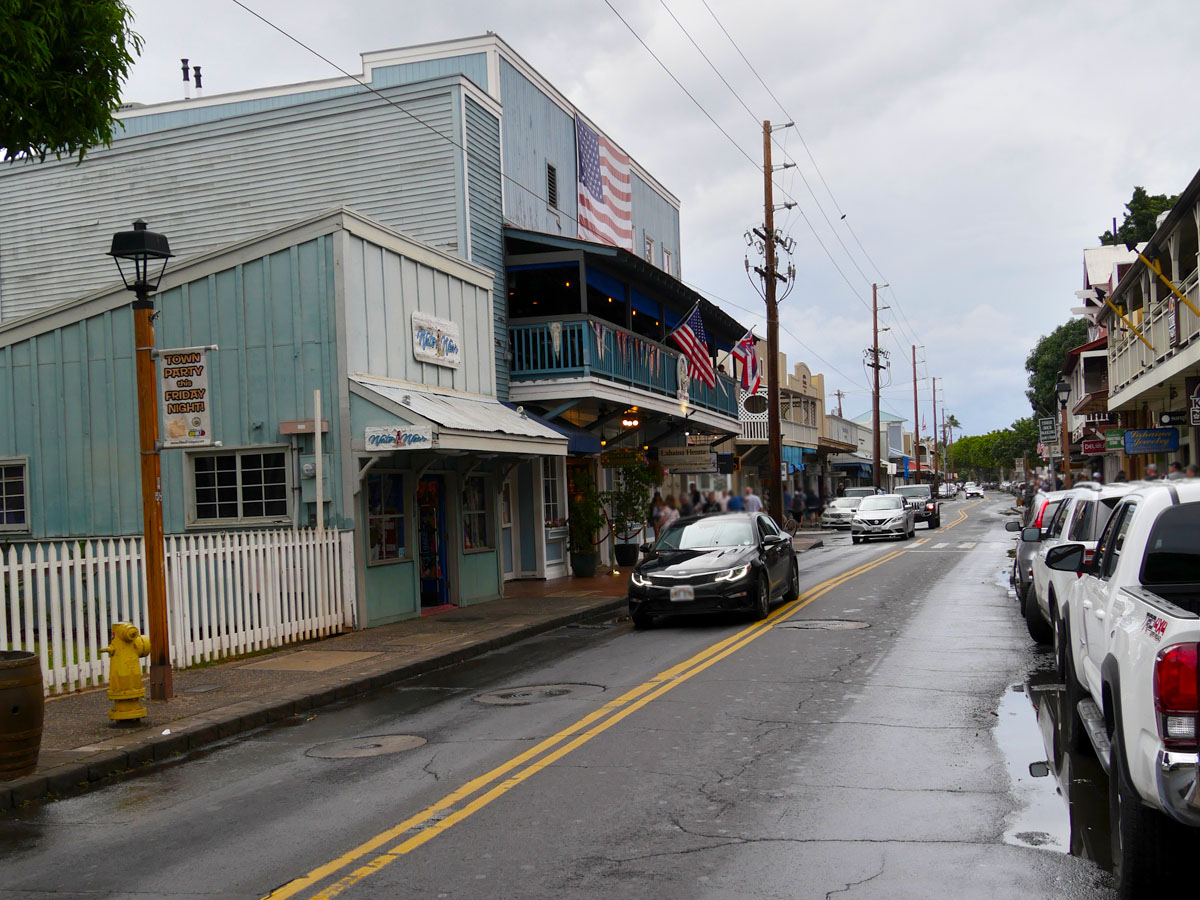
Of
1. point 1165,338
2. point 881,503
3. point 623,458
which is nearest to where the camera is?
point 1165,338

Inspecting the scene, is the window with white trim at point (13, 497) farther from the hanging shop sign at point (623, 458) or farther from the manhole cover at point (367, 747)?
the hanging shop sign at point (623, 458)

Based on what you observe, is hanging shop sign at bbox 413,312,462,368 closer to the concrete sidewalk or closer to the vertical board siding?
the vertical board siding

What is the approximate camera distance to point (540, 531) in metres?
23.2

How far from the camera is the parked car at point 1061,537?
34.4 ft

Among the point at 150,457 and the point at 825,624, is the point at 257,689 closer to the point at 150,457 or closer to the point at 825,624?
the point at 150,457

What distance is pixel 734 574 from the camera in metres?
14.9

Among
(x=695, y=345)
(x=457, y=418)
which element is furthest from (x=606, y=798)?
(x=695, y=345)

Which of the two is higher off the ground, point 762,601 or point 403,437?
point 403,437

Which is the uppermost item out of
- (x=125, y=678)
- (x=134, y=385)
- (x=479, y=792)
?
(x=134, y=385)

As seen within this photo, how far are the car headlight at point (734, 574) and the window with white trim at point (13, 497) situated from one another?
34.5ft

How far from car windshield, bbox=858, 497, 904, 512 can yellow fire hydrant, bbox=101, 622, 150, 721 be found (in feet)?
104

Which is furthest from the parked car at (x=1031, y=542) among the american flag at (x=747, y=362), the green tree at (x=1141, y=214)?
the green tree at (x=1141, y=214)

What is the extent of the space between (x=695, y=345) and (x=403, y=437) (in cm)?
1208

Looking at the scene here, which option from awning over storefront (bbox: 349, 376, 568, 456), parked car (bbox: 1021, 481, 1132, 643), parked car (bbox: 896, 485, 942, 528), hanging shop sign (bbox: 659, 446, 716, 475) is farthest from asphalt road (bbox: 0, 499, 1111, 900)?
parked car (bbox: 896, 485, 942, 528)
